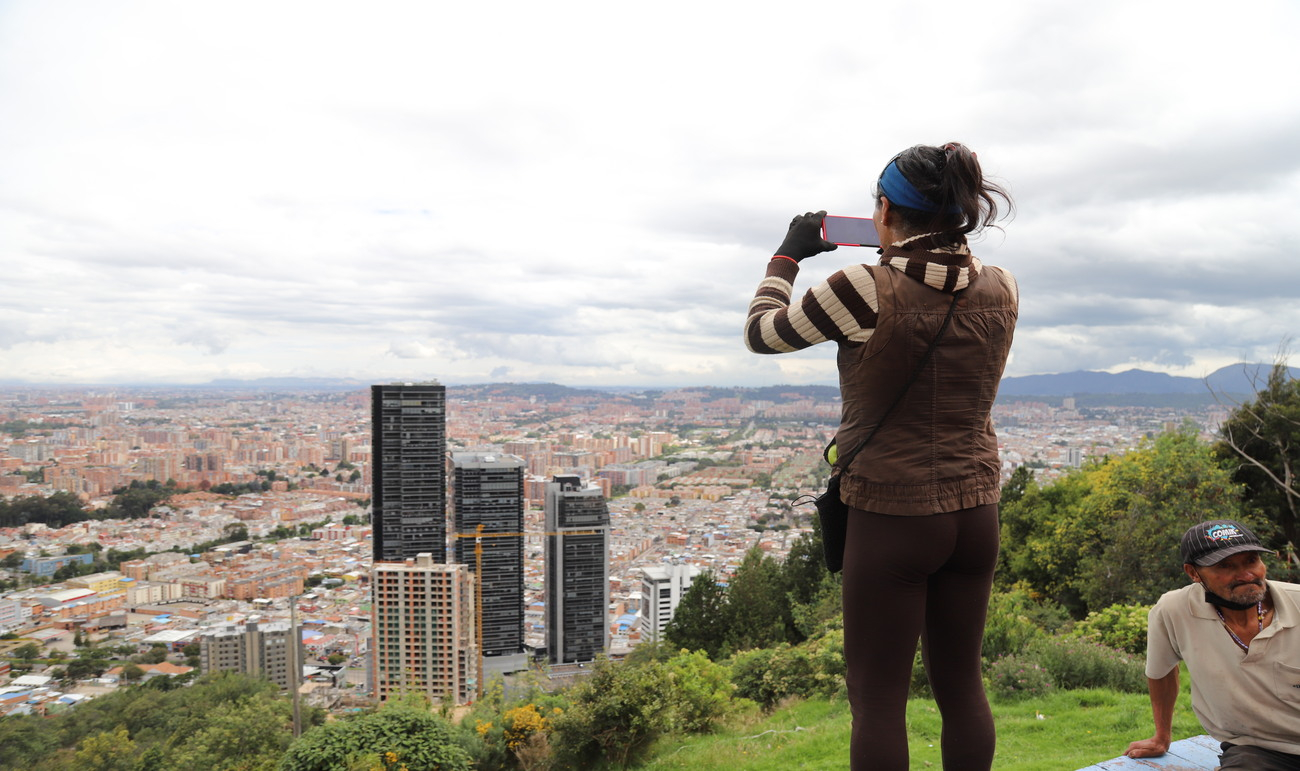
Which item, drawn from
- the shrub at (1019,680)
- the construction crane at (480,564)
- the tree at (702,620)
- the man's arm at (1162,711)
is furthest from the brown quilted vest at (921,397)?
the construction crane at (480,564)

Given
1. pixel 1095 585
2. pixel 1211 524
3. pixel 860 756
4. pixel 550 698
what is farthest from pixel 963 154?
pixel 1095 585

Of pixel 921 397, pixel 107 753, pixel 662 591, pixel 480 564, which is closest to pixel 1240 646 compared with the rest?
pixel 921 397

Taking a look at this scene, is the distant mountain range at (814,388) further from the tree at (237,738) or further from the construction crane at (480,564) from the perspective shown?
the tree at (237,738)

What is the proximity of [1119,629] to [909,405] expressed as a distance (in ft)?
17.9

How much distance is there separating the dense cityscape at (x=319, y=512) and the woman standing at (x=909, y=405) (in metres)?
9.89

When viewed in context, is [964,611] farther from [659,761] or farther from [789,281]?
[659,761]

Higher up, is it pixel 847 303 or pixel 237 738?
pixel 847 303

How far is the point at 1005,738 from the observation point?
3.48m

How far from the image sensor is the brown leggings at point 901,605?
1.10 m

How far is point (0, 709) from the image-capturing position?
1297cm

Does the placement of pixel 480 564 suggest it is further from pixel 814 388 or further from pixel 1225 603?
pixel 1225 603

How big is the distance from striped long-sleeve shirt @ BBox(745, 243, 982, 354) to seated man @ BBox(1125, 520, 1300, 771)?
3.29 ft

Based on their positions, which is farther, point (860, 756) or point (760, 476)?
point (760, 476)

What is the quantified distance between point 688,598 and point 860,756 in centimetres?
1293
